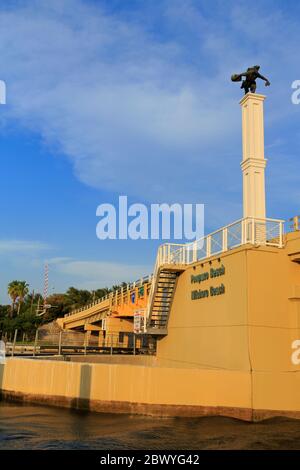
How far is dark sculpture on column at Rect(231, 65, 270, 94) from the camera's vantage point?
2244cm

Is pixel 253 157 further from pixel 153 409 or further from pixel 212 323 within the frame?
pixel 153 409

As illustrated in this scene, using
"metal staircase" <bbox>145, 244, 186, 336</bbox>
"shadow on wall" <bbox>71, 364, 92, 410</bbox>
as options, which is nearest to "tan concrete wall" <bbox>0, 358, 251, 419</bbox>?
"shadow on wall" <bbox>71, 364, 92, 410</bbox>

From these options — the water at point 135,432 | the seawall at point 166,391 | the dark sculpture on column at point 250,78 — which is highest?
the dark sculpture on column at point 250,78

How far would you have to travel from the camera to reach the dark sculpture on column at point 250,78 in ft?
73.6

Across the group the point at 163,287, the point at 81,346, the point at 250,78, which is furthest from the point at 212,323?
the point at 81,346

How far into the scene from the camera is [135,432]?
14.6 metres

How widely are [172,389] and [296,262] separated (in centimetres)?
672

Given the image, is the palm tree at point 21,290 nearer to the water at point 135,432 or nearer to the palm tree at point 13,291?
the palm tree at point 13,291

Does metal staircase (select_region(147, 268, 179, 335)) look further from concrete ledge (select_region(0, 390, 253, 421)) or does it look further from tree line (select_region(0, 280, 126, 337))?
tree line (select_region(0, 280, 126, 337))

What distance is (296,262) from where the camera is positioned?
17.8 m

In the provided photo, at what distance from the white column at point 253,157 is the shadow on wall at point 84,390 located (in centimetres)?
963

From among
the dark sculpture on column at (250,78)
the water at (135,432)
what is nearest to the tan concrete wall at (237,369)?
the water at (135,432)

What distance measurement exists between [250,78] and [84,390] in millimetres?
16231
